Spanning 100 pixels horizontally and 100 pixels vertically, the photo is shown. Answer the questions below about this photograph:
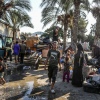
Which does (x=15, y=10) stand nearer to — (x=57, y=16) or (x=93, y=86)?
(x=57, y=16)

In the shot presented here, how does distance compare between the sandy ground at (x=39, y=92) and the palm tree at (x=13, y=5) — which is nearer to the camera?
the sandy ground at (x=39, y=92)

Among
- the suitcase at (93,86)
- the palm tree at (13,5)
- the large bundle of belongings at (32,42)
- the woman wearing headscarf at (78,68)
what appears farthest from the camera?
the palm tree at (13,5)

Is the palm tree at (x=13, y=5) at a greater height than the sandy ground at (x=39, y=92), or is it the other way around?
the palm tree at (x=13, y=5)

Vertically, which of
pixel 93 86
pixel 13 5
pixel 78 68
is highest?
pixel 13 5

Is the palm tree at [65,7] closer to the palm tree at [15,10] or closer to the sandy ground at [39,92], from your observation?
the palm tree at [15,10]

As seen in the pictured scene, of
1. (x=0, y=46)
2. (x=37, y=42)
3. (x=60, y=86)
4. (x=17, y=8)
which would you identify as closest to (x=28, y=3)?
(x=17, y=8)

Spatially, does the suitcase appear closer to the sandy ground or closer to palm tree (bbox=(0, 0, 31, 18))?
the sandy ground

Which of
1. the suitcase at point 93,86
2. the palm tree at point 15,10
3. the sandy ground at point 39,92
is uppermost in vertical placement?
the palm tree at point 15,10

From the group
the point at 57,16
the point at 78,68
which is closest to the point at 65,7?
the point at 57,16

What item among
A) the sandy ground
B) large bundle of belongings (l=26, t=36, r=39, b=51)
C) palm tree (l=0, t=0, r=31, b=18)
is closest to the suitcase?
the sandy ground

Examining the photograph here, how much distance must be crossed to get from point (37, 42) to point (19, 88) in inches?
331

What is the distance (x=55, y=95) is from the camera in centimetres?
700

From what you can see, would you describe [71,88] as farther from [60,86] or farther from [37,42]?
[37,42]

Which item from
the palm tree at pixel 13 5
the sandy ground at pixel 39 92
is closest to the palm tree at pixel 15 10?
the palm tree at pixel 13 5
